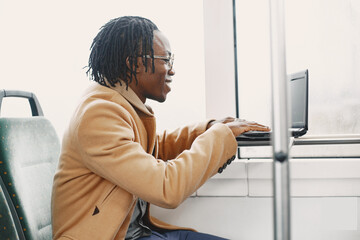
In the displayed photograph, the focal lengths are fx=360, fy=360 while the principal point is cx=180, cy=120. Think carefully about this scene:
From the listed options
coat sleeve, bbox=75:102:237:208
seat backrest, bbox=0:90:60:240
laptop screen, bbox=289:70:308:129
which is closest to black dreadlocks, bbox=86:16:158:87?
coat sleeve, bbox=75:102:237:208

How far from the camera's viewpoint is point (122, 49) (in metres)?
1.02

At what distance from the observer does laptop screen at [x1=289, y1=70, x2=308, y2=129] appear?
1.25 metres

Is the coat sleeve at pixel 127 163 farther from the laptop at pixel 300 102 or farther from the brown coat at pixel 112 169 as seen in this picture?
the laptop at pixel 300 102

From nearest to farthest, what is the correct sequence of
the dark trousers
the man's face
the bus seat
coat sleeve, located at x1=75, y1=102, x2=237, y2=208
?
coat sleeve, located at x1=75, y1=102, x2=237, y2=208
the bus seat
the man's face
the dark trousers

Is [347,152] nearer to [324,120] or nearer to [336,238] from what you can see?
[324,120]

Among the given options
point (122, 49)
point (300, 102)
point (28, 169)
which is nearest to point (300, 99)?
point (300, 102)

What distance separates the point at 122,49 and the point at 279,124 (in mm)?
706

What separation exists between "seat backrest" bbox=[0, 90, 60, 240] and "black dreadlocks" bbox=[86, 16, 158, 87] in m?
0.30

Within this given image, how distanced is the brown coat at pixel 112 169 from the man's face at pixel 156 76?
85mm

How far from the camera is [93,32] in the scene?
5.72ft

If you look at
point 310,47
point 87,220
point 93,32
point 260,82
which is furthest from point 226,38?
Result: point 87,220

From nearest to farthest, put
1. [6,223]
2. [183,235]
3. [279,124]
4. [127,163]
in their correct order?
[279,124] < [127,163] < [6,223] < [183,235]

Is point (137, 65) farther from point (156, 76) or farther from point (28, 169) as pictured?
point (28, 169)

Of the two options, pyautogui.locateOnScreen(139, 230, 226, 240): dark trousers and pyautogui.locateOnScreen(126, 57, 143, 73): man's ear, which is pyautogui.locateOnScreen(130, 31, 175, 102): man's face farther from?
pyautogui.locateOnScreen(139, 230, 226, 240): dark trousers
